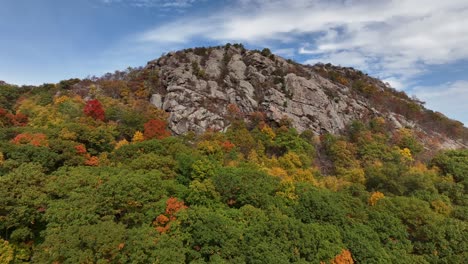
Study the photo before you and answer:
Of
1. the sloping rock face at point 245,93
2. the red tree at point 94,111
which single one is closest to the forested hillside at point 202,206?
the red tree at point 94,111

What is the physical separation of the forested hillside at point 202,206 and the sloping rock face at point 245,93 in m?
12.9

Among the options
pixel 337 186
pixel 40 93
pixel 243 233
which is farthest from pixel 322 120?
pixel 40 93

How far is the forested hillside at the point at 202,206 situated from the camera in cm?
2108

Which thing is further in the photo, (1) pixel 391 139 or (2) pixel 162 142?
(1) pixel 391 139

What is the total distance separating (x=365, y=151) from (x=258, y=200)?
3053 centimetres

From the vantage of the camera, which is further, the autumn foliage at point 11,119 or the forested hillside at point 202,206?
the autumn foliage at point 11,119

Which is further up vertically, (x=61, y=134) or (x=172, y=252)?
(x=61, y=134)

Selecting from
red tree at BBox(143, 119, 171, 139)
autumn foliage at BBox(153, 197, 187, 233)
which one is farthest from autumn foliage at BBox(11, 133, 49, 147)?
autumn foliage at BBox(153, 197, 187, 233)

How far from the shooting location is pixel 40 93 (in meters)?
58.4

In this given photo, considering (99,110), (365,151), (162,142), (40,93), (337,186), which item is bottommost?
(337,186)

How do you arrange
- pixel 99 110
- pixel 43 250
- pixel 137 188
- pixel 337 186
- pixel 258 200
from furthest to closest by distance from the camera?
1. pixel 99 110
2. pixel 337 186
3. pixel 258 200
4. pixel 137 188
5. pixel 43 250

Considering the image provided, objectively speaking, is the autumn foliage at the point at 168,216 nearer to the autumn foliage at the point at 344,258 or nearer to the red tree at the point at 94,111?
the autumn foliage at the point at 344,258

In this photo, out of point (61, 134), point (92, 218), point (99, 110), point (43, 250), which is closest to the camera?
point (43, 250)

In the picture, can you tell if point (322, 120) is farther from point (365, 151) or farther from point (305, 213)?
point (305, 213)
